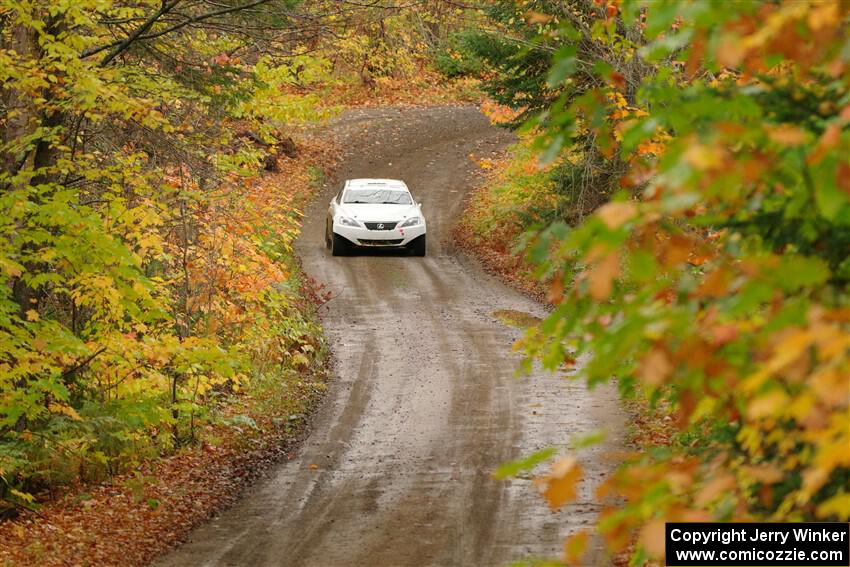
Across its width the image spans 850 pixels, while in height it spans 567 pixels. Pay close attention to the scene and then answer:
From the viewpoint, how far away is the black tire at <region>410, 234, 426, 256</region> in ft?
79.4

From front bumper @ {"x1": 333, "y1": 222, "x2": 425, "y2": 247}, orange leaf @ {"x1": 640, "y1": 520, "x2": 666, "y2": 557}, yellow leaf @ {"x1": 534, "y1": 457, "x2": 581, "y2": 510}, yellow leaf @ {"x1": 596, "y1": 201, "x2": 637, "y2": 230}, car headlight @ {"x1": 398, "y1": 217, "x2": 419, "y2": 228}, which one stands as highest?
Answer: yellow leaf @ {"x1": 596, "y1": 201, "x2": 637, "y2": 230}

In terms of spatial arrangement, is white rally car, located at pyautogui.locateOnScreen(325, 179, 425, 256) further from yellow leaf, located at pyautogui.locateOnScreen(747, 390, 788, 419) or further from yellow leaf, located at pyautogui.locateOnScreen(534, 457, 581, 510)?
yellow leaf, located at pyautogui.locateOnScreen(747, 390, 788, 419)

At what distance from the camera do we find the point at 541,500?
10.1 meters

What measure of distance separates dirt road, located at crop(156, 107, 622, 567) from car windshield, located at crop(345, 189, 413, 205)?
1382 mm

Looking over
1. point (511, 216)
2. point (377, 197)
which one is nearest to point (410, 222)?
point (377, 197)

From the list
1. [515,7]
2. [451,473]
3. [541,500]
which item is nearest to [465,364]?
[451,473]

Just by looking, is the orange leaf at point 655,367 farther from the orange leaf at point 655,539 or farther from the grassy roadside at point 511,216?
the grassy roadside at point 511,216

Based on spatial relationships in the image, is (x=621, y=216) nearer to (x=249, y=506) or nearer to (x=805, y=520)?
(x=805, y=520)

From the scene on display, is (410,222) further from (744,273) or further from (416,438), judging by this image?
(744,273)

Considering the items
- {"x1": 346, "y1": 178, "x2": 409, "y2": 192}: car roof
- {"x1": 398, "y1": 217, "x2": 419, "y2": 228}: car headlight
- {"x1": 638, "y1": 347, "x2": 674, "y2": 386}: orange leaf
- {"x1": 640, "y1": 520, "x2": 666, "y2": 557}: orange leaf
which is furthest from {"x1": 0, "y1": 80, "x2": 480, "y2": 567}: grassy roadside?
{"x1": 638, "y1": 347, "x2": 674, "y2": 386}: orange leaf

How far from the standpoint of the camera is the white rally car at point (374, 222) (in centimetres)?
2367

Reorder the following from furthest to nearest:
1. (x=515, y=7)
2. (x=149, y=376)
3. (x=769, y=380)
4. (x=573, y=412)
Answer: (x=515, y=7), (x=573, y=412), (x=149, y=376), (x=769, y=380)

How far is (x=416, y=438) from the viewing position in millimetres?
12625

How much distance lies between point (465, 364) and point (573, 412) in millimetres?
2973
